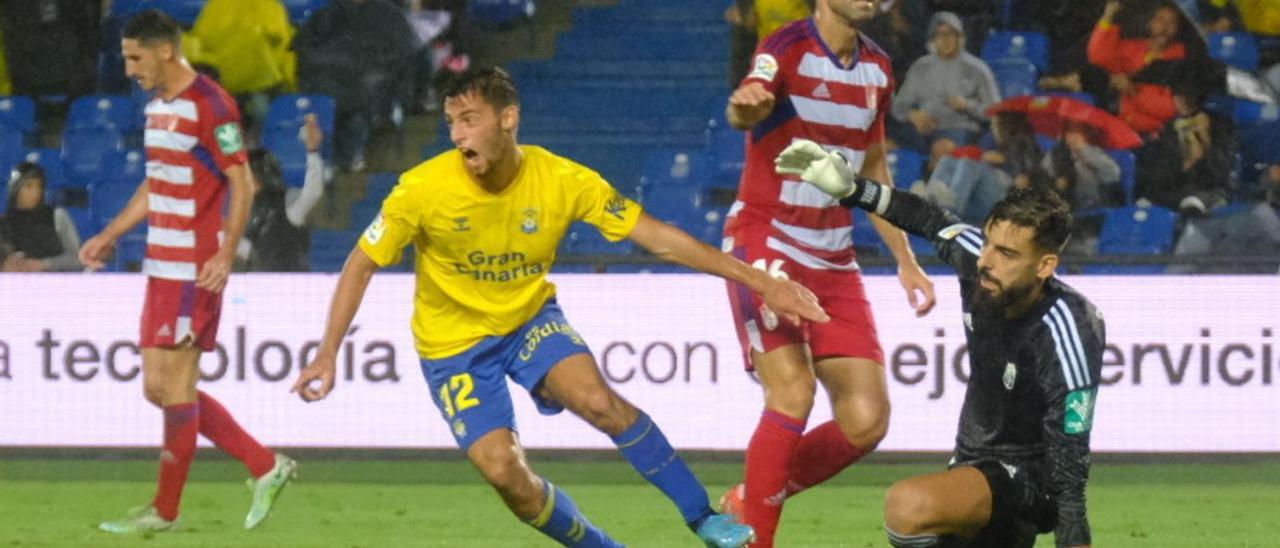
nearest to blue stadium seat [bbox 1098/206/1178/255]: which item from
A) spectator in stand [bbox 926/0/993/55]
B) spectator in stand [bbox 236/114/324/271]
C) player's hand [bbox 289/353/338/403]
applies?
spectator in stand [bbox 926/0/993/55]

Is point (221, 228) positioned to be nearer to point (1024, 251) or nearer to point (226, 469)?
point (226, 469)

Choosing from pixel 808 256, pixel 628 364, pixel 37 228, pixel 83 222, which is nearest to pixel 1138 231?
pixel 628 364

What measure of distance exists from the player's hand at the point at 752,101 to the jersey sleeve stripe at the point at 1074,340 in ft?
3.39

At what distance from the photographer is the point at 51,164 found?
12625 millimetres

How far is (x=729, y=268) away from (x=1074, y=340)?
99 centimetres

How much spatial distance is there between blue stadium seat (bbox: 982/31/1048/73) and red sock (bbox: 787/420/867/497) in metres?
6.08

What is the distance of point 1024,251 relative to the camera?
517 centimetres

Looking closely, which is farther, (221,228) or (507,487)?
(221,228)

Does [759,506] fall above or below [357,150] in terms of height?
above

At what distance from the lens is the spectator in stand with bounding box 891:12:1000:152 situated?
37.4 ft

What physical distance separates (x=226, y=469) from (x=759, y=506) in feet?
14.3

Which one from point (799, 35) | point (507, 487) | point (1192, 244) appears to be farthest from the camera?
point (1192, 244)

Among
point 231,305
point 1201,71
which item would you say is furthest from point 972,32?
point 231,305

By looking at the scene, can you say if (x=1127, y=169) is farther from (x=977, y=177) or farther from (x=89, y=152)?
(x=89, y=152)
